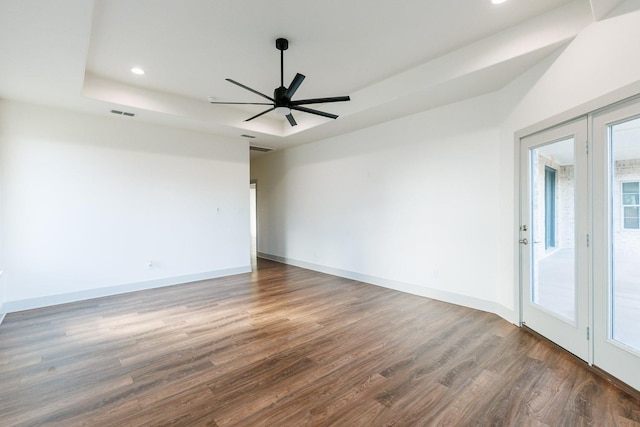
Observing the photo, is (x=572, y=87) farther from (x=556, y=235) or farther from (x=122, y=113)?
(x=122, y=113)

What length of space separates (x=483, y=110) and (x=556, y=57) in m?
1.13

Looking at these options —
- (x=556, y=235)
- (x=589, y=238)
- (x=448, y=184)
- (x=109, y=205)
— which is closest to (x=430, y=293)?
(x=448, y=184)

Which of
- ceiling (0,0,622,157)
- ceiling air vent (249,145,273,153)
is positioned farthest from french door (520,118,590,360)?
ceiling air vent (249,145,273,153)

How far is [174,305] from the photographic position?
4.33 m

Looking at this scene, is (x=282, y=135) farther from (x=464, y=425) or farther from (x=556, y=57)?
(x=464, y=425)

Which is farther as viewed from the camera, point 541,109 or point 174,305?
point 174,305

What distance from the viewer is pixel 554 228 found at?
3.04 metres

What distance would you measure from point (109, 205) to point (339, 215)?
13.7 ft

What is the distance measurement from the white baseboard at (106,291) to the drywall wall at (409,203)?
2140mm

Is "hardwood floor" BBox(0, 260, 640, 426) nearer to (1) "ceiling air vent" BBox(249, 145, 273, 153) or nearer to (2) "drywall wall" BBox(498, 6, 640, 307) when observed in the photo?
(2) "drywall wall" BBox(498, 6, 640, 307)

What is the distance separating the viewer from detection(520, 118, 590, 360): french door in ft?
8.61

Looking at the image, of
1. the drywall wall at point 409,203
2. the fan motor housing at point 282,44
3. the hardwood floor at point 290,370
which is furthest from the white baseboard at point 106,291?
the fan motor housing at point 282,44

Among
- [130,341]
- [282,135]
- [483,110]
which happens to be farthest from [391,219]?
[130,341]

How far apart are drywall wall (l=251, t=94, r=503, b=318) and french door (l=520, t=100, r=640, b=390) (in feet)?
2.18
